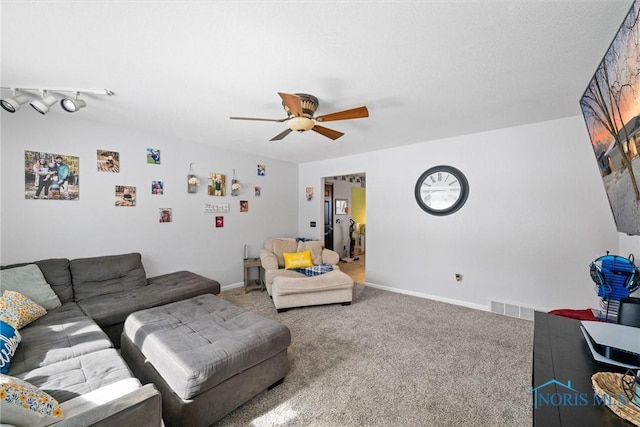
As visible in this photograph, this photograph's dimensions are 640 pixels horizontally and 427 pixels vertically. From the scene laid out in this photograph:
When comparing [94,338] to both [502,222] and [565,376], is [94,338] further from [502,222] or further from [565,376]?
[502,222]

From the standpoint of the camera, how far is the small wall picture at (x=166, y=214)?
3.60m

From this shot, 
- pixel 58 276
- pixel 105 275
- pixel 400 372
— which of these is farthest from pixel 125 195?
pixel 400 372

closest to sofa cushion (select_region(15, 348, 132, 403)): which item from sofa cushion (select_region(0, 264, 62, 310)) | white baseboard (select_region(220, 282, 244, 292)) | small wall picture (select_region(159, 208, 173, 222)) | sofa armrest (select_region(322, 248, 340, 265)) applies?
sofa cushion (select_region(0, 264, 62, 310))

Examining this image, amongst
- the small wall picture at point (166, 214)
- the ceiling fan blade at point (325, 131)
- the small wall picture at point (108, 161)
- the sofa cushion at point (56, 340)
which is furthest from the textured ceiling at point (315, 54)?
the sofa cushion at point (56, 340)

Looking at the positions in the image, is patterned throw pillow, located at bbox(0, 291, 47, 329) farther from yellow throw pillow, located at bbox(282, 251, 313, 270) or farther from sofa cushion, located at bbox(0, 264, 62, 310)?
Result: yellow throw pillow, located at bbox(282, 251, 313, 270)

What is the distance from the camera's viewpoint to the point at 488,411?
1.68 meters

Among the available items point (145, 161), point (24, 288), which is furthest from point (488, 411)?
point (145, 161)

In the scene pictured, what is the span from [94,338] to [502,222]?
4.29 m

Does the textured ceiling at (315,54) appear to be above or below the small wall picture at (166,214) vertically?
above

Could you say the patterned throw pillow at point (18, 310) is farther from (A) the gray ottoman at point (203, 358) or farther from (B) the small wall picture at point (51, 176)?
(B) the small wall picture at point (51, 176)

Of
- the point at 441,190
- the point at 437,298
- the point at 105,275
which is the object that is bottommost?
the point at 437,298

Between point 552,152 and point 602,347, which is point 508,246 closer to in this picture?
point 552,152

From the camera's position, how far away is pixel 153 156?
351 cm

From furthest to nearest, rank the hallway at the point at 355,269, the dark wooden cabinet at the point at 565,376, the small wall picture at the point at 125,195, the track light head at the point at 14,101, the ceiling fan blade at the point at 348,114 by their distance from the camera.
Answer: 1. the hallway at the point at 355,269
2. the small wall picture at the point at 125,195
3. the track light head at the point at 14,101
4. the ceiling fan blade at the point at 348,114
5. the dark wooden cabinet at the point at 565,376
